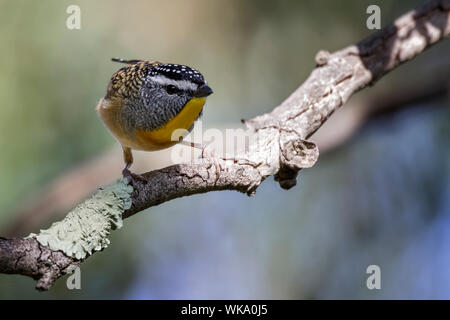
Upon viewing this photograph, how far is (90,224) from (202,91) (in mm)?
1301

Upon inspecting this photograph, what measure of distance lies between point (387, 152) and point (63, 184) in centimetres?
459

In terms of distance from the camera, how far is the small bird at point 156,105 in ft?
12.7

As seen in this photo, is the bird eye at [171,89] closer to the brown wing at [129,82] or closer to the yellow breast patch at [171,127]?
the yellow breast patch at [171,127]

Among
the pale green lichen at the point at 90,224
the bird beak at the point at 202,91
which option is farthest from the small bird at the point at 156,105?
the pale green lichen at the point at 90,224

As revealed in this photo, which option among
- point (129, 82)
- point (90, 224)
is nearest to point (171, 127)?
point (129, 82)

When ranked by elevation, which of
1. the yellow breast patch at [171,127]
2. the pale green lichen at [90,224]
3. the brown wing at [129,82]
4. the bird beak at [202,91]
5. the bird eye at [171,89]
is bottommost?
the pale green lichen at [90,224]

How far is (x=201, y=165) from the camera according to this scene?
371 cm

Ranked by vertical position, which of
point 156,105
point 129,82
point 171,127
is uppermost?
point 129,82

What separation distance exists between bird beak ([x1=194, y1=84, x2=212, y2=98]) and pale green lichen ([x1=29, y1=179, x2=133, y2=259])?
86 centimetres

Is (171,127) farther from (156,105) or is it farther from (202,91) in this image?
(202,91)

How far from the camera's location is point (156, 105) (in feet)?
13.0

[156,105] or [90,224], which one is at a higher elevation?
[156,105]

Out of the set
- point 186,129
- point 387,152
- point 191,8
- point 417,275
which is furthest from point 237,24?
point 417,275

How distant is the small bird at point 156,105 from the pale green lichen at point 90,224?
684 mm
